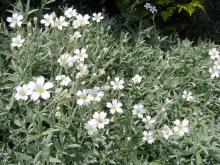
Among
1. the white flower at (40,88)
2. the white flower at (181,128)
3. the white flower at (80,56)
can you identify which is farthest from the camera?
the white flower at (80,56)

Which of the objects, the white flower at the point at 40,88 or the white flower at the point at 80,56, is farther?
the white flower at the point at 80,56

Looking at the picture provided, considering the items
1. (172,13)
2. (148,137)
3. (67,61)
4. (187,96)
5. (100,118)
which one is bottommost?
(148,137)

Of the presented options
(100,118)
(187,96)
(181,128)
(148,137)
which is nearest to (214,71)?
(187,96)

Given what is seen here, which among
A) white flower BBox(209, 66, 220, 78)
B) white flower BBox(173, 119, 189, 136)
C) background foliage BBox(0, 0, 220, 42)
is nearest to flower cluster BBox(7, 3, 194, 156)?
white flower BBox(173, 119, 189, 136)

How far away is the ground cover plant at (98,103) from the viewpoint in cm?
224

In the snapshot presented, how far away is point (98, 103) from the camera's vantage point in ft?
7.81

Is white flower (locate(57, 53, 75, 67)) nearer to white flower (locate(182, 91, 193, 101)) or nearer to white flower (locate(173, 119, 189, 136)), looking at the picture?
white flower (locate(173, 119, 189, 136))

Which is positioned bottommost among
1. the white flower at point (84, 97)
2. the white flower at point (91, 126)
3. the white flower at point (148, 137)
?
the white flower at point (148, 137)

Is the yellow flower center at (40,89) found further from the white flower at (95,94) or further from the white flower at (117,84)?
the white flower at (117,84)

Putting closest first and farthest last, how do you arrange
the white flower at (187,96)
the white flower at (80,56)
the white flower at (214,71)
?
the white flower at (80,56) < the white flower at (187,96) < the white flower at (214,71)

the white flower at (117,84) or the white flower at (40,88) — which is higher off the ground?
the white flower at (117,84)

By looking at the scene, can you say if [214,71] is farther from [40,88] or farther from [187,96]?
[40,88]

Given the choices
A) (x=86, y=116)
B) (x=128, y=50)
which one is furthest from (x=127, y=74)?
(x=86, y=116)

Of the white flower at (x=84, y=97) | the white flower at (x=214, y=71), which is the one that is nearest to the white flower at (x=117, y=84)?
the white flower at (x=84, y=97)
